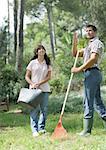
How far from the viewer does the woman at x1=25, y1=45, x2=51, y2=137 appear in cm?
799

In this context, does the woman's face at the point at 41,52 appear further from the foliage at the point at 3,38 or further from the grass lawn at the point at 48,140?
the foliage at the point at 3,38

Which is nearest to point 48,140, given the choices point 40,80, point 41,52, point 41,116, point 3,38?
point 41,116

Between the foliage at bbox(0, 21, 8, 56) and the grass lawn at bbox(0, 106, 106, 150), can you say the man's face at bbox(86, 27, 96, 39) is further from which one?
the foliage at bbox(0, 21, 8, 56)

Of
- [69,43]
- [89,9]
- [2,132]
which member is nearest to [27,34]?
[89,9]

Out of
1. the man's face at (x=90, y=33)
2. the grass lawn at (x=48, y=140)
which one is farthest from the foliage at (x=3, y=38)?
the man's face at (x=90, y=33)

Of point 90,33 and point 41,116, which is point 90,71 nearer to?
point 90,33

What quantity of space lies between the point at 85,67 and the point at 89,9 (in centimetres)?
2477

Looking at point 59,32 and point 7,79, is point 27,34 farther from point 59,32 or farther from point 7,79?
point 7,79

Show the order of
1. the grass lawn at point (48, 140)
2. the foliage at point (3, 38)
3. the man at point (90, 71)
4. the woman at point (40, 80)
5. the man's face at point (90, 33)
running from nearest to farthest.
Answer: the grass lawn at point (48, 140), the man at point (90, 71), the man's face at point (90, 33), the woman at point (40, 80), the foliage at point (3, 38)

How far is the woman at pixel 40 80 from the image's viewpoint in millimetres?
7992

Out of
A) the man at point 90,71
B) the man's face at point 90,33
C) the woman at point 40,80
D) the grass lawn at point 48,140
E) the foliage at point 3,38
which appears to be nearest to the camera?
the grass lawn at point 48,140

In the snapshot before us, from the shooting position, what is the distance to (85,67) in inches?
288

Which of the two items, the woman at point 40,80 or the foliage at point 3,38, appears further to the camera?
the foliage at point 3,38

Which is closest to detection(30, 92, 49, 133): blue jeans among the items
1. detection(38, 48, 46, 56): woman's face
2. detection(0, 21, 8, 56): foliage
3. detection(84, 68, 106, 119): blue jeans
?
detection(38, 48, 46, 56): woman's face
